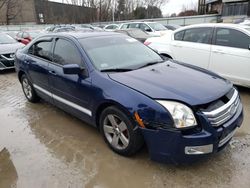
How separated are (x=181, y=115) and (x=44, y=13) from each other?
50.5 meters

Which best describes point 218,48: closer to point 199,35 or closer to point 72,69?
point 199,35

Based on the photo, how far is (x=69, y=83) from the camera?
353 cm

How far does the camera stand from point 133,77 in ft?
9.84

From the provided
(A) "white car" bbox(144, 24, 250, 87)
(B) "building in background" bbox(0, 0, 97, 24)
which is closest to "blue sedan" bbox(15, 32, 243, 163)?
(A) "white car" bbox(144, 24, 250, 87)

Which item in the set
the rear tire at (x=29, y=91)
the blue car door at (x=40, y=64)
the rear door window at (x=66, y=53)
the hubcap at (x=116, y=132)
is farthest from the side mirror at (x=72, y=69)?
the rear tire at (x=29, y=91)

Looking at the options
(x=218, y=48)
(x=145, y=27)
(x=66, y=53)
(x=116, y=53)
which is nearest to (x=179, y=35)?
(x=218, y=48)

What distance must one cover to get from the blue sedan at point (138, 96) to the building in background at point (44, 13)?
39.3 metres

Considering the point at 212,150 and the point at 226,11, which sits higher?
the point at 226,11

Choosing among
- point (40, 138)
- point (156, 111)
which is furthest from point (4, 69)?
point (156, 111)

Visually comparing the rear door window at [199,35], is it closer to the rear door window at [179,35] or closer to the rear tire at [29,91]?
the rear door window at [179,35]

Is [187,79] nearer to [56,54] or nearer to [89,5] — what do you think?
[56,54]

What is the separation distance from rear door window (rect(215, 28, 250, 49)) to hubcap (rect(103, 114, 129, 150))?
11.5 ft

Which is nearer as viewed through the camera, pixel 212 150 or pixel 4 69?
pixel 212 150

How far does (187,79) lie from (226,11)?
33162 mm
